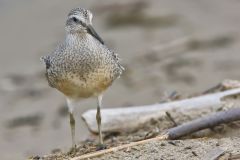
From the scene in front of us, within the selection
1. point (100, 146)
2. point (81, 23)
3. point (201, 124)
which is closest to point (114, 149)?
point (100, 146)

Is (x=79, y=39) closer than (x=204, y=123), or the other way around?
(x=204, y=123)

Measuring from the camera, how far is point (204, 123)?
7.31 meters

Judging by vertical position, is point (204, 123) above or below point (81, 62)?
below

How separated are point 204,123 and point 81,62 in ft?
3.91

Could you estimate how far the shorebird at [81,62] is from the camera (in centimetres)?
754

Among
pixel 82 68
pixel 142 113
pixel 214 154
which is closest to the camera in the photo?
pixel 214 154

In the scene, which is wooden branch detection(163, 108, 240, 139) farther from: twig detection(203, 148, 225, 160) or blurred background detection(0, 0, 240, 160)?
blurred background detection(0, 0, 240, 160)

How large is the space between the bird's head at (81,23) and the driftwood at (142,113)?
1088mm

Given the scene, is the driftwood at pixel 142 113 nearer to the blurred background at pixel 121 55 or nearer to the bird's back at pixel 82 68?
the bird's back at pixel 82 68

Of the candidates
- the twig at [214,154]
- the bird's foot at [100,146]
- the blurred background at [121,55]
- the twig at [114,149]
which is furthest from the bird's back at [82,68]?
the blurred background at [121,55]

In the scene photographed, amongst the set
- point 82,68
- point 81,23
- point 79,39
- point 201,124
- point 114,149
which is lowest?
point 114,149

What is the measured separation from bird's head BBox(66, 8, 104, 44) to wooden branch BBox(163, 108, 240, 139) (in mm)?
1068

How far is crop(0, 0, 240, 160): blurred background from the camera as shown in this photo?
11.3 metres

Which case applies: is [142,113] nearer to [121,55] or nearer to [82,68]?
[82,68]
